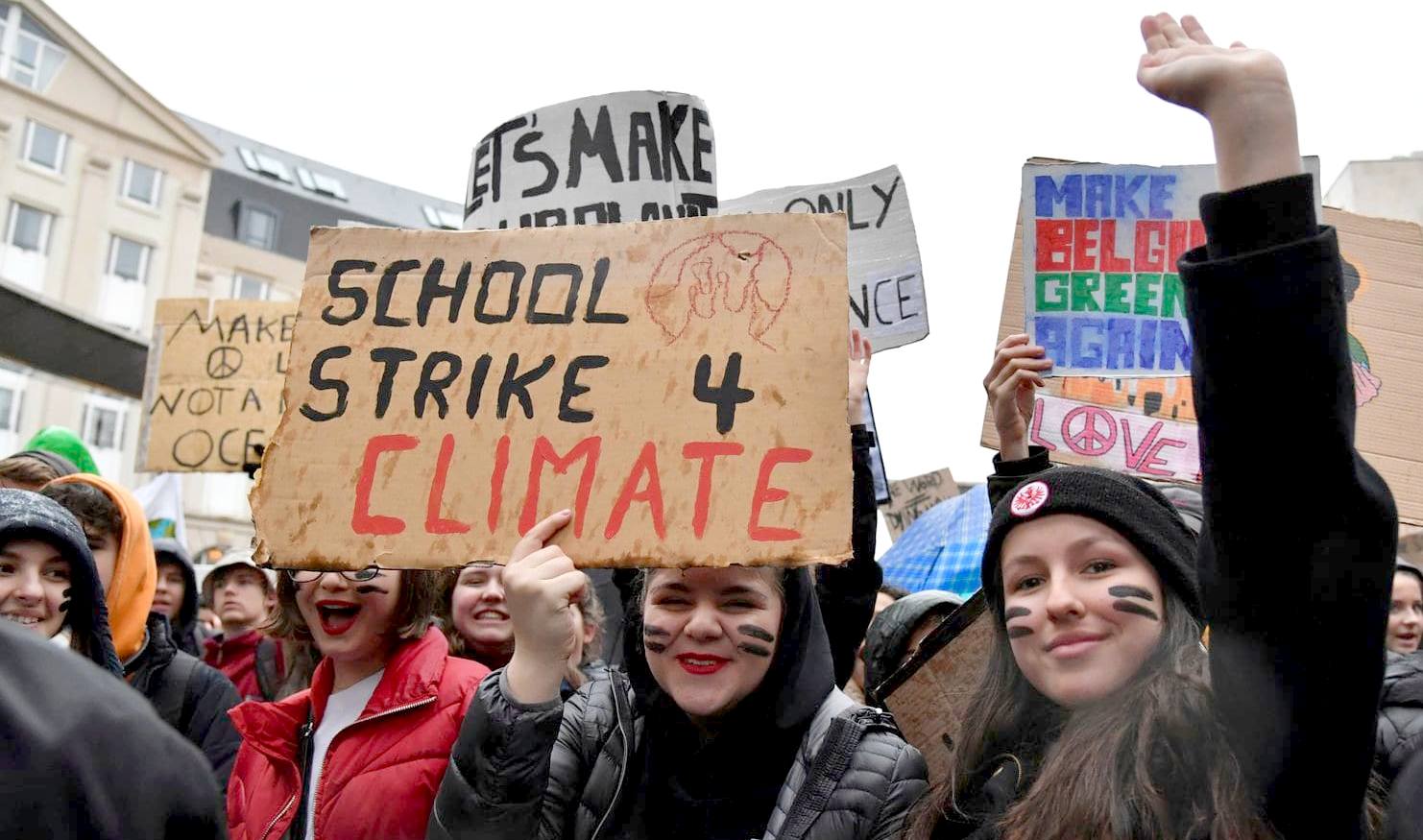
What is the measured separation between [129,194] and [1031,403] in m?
35.7

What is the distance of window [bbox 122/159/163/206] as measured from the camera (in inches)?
1332

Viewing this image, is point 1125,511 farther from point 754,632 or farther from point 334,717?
point 334,717

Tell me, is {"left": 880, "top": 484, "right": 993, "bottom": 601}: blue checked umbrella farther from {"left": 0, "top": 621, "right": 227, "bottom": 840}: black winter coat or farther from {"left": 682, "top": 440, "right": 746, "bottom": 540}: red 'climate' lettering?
{"left": 0, "top": 621, "right": 227, "bottom": 840}: black winter coat

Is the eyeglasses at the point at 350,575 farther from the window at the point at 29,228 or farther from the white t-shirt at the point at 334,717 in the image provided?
the window at the point at 29,228

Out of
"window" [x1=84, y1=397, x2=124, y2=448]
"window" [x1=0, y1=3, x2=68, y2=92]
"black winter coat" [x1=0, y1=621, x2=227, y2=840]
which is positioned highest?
"window" [x1=0, y1=3, x2=68, y2=92]

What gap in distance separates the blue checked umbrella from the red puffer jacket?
2.87m

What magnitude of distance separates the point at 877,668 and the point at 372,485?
6.78 feet

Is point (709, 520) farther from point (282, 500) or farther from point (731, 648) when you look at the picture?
point (282, 500)

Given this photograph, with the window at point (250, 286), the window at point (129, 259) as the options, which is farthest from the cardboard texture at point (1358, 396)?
the window at point (250, 286)

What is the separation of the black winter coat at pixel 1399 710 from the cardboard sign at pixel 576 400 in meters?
1.18

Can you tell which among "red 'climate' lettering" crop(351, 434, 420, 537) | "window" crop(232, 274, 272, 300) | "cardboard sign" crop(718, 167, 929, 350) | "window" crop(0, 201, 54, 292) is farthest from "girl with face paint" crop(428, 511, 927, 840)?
"window" crop(232, 274, 272, 300)

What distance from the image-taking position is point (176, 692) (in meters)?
3.83

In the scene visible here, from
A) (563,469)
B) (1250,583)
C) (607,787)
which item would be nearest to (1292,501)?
(1250,583)

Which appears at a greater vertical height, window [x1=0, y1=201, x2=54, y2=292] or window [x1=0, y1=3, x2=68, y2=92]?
window [x1=0, y1=3, x2=68, y2=92]
